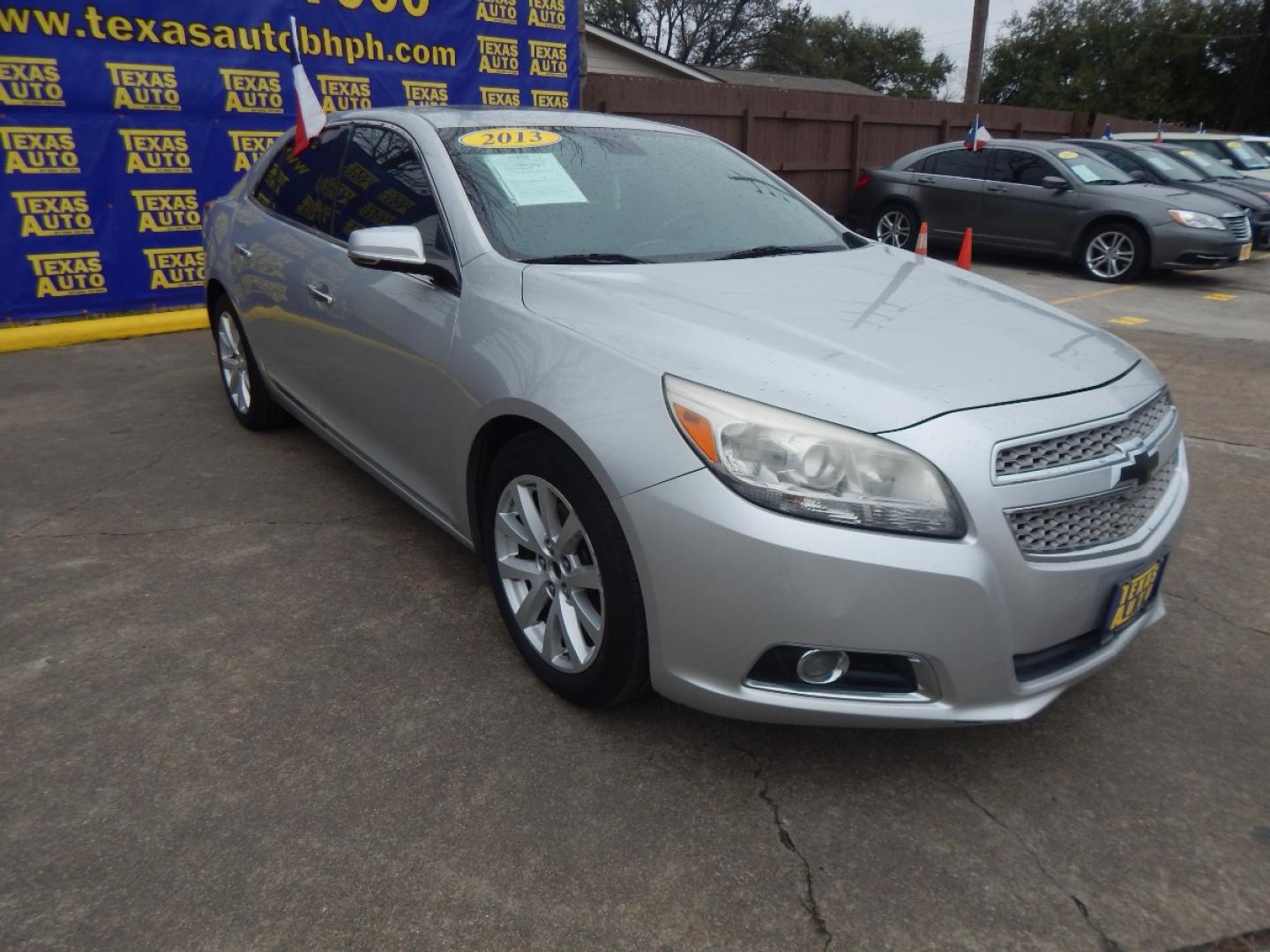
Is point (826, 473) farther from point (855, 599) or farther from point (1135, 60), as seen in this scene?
point (1135, 60)

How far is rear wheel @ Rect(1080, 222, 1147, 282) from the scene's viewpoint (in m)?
9.89

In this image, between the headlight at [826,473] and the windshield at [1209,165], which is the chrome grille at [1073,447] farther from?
the windshield at [1209,165]

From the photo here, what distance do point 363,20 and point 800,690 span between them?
8053 millimetres

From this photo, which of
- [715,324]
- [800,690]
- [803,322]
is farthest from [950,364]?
[800,690]

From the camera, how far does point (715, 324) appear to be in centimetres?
231

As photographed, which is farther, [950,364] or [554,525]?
[554,525]

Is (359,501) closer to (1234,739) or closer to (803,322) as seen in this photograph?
(803,322)

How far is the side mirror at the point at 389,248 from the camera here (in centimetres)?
272

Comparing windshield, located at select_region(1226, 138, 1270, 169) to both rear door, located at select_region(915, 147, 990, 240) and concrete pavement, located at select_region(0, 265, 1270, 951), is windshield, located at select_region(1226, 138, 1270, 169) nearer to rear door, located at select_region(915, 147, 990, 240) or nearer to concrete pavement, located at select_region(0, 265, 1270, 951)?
rear door, located at select_region(915, 147, 990, 240)

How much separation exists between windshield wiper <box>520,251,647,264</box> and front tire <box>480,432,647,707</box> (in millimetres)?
595

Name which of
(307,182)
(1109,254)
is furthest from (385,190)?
(1109,254)

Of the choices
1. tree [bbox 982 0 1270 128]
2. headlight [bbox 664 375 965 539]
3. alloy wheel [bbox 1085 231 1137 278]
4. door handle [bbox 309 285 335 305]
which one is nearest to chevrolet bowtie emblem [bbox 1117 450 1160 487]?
headlight [bbox 664 375 965 539]

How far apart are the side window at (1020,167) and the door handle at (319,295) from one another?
31.1ft

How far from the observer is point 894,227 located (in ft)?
39.6
